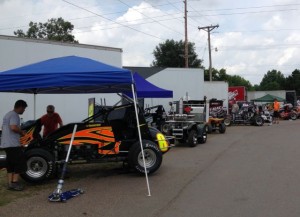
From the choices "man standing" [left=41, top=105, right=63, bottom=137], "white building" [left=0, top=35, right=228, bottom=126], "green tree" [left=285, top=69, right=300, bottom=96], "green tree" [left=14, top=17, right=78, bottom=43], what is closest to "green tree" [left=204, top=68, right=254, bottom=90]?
"green tree" [left=285, top=69, right=300, bottom=96]

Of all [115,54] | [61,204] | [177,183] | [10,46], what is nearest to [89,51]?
[115,54]

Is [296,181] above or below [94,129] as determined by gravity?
below

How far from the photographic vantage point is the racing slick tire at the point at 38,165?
8531 millimetres

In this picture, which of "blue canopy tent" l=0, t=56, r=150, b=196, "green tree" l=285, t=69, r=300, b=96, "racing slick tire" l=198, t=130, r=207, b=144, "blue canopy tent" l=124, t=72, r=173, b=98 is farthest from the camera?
"green tree" l=285, t=69, r=300, b=96

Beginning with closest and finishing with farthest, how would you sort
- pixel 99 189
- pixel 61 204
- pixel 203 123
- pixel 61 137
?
pixel 61 204, pixel 99 189, pixel 61 137, pixel 203 123

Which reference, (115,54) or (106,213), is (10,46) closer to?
(115,54)

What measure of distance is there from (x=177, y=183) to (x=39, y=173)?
286cm

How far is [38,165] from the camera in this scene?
28.3 ft

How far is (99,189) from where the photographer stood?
26.5ft

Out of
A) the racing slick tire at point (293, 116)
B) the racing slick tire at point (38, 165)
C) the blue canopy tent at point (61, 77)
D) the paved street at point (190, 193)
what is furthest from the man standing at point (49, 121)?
the racing slick tire at point (293, 116)

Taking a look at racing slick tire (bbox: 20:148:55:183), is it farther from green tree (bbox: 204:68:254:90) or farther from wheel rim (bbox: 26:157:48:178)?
green tree (bbox: 204:68:254:90)

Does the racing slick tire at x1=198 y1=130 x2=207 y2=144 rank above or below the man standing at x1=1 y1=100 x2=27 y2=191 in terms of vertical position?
below

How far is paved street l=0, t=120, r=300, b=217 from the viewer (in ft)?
20.9

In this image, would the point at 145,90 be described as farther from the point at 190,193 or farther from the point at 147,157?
the point at 190,193
